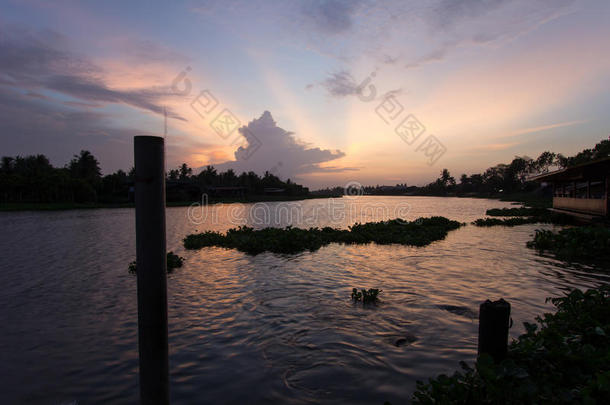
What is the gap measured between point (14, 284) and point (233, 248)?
23.2ft

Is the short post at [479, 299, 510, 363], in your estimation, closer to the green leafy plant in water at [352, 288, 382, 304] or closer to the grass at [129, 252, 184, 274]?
the green leafy plant in water at [352, 288, 382, 304]

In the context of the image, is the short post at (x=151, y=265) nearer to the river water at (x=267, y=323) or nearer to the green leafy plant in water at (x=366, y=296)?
the river water at (x=267, y=323)

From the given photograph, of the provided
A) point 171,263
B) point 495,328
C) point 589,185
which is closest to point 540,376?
point 495,328

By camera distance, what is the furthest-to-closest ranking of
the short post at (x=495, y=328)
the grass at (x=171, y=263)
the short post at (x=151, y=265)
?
the grass at (x=171, y=263) < the short post at (x=495, y=328) < the short post at (x=151, y=265)

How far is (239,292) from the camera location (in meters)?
7.61

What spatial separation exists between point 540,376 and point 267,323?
4.00 m

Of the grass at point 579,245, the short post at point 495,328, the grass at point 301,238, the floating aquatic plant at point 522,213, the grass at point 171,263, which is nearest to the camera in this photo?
the short post at point 495,328

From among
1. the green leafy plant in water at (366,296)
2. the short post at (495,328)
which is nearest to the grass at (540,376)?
the short post at (495,328)

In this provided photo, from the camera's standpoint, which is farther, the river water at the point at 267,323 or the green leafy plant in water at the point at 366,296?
the green leafy plant in water at the point at 366,296

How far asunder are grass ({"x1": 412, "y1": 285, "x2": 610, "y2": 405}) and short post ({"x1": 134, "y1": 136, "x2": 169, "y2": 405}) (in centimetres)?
208

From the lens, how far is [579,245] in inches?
444

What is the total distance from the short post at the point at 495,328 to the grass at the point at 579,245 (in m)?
10.3

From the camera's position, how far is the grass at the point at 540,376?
2.26 meters

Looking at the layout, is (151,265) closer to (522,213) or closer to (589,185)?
(589,185)
